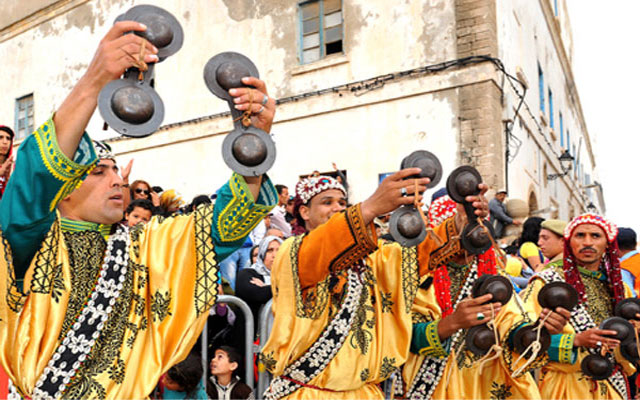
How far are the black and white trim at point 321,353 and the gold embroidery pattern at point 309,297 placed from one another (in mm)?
104

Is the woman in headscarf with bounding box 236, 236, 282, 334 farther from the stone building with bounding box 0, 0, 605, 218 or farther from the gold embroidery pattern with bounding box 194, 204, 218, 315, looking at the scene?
the stone building with bounding box 0, 0, 605, 218

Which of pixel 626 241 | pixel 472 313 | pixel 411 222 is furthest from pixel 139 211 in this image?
pixel 626 241

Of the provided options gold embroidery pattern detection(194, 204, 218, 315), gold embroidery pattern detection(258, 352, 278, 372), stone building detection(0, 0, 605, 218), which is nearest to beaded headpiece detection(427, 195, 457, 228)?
gold embroidery pattern detection(258, 352, 278, 372)

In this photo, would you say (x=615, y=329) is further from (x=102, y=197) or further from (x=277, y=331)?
(x=102, y=197)

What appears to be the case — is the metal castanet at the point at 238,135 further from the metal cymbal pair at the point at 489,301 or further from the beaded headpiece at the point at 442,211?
the beaded headpiece at the point at 442,211

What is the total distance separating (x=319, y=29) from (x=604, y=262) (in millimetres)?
9873

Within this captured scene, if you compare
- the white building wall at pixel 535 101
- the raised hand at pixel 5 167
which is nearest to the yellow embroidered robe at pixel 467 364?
the raised hand at pixel 5 167

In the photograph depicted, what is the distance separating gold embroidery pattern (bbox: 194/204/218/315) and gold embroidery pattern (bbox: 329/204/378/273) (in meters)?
0.73

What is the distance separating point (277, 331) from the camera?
3414 mm

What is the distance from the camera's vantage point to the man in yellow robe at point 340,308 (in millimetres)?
3180

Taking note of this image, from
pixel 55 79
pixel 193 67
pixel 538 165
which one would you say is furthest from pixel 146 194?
pixel 55 79

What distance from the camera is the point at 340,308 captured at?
3477mm

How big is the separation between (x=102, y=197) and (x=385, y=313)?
1.64 m

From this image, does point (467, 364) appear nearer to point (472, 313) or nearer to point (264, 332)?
point (472, 313)
